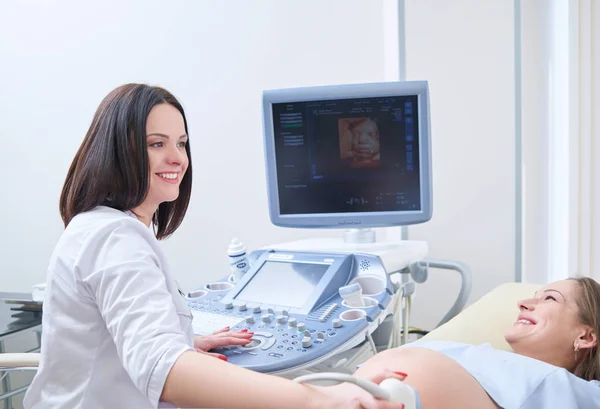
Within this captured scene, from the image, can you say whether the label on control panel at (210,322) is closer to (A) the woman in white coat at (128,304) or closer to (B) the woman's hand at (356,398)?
(A) the woman in white coat at (128,304)

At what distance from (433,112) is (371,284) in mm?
891

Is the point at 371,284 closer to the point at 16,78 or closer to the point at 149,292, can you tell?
the point at 149,292

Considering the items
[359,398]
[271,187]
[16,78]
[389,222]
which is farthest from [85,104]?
[359,398]

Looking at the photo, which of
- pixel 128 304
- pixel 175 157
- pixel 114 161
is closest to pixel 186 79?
pixel 175 157

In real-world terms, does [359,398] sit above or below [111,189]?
below

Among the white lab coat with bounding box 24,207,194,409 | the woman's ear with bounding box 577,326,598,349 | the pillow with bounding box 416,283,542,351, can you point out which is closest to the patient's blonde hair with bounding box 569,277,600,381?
the woman's ear with bounding box 577,326,598,349

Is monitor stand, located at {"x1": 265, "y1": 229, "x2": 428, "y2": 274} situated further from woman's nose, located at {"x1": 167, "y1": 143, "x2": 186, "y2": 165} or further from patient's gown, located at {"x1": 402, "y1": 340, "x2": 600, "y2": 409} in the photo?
woman's nose, located at {"x1": 167, "y1": 143, "x2": 186, "y2": 165}

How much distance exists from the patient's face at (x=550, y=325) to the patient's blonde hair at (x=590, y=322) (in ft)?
0.05

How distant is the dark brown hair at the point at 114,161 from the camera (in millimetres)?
964

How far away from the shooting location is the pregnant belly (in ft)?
3.21

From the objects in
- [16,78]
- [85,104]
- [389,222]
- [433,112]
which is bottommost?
[389,222]

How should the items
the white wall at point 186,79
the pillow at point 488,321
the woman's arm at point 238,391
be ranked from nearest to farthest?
the woman's arm at point 238,391 < the pillow at point 488,321 < the white wall at point 186,79

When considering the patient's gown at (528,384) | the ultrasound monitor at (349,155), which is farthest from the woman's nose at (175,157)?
the patient's gown at (528,384)

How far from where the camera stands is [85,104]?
265cm
